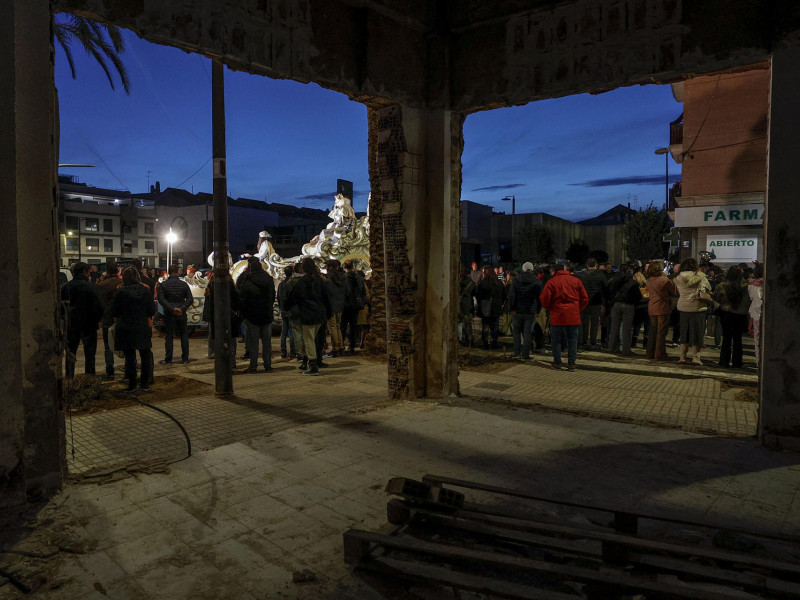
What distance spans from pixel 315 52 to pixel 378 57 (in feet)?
3.04

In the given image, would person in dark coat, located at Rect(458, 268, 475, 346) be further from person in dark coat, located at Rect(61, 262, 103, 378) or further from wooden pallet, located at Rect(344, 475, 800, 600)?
wooden pallet, located at Rect(344, 475, 800, 600)

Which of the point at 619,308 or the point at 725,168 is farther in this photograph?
the point at 725,168

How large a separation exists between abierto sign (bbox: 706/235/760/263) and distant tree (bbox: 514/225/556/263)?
26653mm

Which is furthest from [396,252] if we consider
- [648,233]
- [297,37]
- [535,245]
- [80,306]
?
[535,245]

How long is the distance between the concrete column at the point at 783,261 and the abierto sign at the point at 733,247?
21.4 meters

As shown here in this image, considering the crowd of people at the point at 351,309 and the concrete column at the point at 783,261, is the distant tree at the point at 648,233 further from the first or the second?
the concrete column at the point at 783,261

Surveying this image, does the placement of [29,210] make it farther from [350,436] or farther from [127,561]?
[350,436]

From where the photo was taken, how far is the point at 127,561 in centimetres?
327

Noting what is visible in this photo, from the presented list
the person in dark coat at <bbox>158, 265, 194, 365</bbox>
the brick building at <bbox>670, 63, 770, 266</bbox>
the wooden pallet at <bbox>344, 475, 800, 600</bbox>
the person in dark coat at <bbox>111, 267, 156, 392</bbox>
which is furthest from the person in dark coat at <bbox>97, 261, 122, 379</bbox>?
the brick building at <bbox>670, 63, 770, 266</bbox>

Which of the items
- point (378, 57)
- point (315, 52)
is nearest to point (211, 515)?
point (315, 52)

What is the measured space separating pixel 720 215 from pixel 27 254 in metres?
26.6

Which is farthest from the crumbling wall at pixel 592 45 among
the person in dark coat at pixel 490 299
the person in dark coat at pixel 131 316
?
the person in dark coat at pixel 490 299

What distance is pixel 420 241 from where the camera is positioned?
24.0 ft

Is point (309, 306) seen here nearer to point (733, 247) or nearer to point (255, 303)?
point (255, 303)
